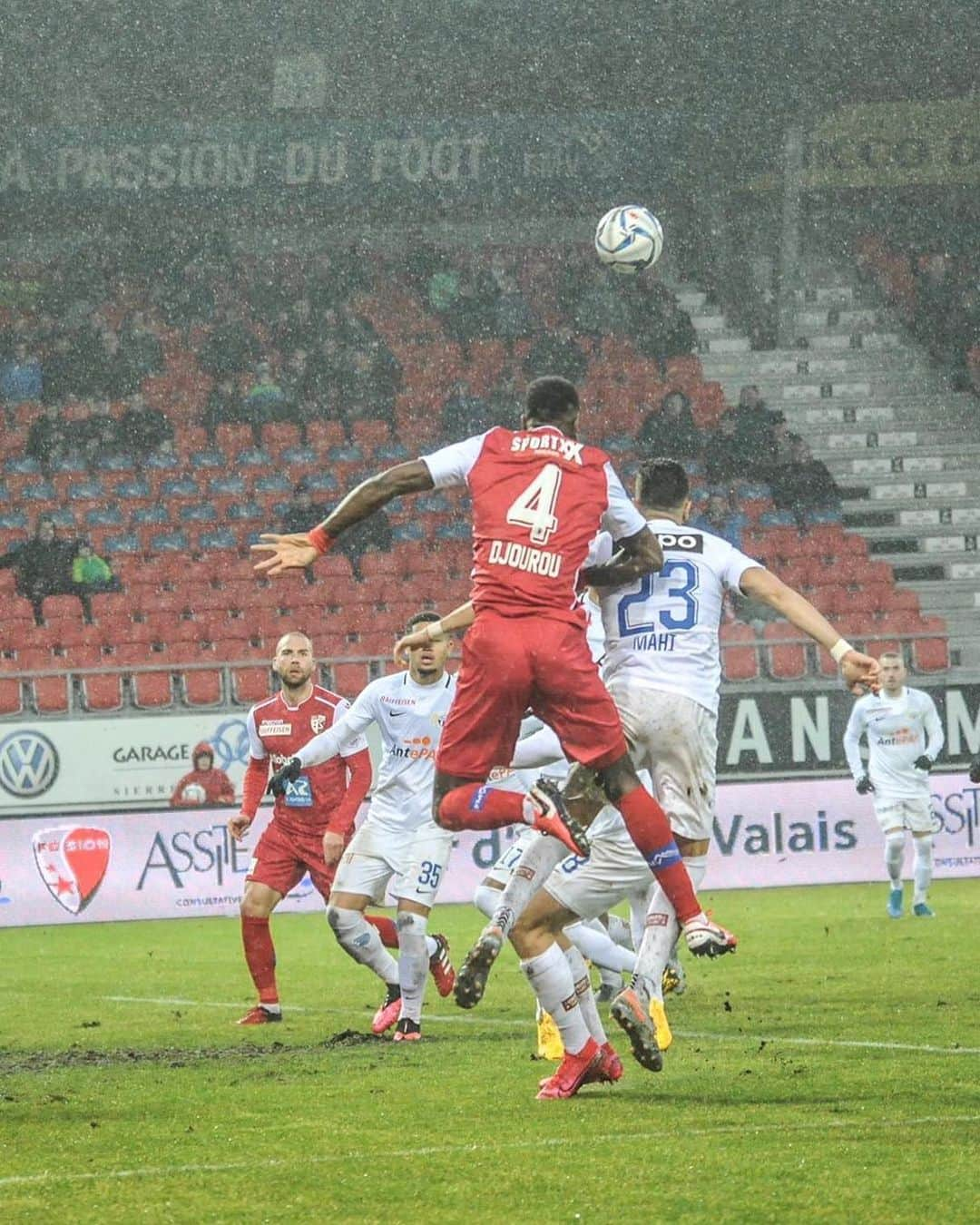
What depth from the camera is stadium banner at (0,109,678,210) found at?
31.2m

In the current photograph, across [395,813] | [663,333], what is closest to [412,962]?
[395,813]

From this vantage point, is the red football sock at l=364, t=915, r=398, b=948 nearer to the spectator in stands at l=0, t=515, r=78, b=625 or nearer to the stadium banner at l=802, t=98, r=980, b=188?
the spectator in stands at l=0, t=515, r=78, b=625

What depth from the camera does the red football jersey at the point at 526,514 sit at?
696 cm

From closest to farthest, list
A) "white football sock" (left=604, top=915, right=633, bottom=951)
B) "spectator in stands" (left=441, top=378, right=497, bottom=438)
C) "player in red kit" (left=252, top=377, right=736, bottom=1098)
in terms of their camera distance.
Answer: "player in red kit" (left=252, top=377, right=736, bottom=1098) → "white football sock" (left=604, top=915, right=633, bottom=951) → "spectator in stands" (left=441, top=378, right=497, bottom=438)

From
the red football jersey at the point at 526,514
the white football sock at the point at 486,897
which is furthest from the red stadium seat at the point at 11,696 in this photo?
the red football jersey at the point at 526,514

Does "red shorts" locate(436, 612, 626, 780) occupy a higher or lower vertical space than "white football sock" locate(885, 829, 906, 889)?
higher

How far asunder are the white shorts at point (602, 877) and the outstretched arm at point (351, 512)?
1532mm

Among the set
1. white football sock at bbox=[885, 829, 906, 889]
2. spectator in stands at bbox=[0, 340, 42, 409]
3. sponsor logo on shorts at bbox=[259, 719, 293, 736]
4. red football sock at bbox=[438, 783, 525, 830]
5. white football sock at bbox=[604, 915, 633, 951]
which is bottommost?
white football sock at bbox=[885, 829, 906, 889]

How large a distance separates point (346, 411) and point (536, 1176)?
925 inches

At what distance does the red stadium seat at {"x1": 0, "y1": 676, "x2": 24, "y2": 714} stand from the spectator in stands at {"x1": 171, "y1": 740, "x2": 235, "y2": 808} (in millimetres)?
2141

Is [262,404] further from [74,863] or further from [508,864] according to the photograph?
[508,864]

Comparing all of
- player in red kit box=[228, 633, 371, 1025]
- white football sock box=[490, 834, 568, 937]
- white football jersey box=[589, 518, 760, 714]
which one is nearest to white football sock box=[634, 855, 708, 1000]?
white football sock box=[490, 834, 568, 937]

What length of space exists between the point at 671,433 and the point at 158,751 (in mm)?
9623

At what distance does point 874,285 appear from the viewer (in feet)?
101
